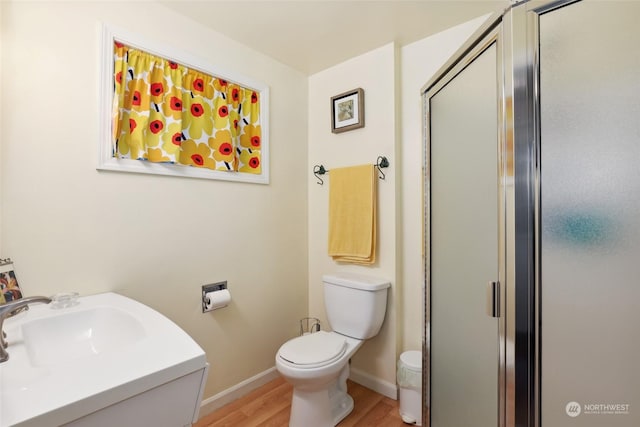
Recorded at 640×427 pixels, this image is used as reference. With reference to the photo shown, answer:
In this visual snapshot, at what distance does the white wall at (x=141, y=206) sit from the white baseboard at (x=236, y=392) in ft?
0.15

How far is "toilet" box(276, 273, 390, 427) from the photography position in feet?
4.89

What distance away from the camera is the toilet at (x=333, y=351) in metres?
1.49

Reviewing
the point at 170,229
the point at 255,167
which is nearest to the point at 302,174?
the point at 255,167

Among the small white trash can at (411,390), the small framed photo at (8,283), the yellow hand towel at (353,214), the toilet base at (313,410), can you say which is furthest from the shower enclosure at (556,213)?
the small framed photo at (8,283)

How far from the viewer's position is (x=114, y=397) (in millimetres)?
638

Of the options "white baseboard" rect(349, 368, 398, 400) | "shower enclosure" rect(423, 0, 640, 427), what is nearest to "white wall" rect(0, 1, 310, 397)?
"white baseboard" rect(349, 368, 398, 400)

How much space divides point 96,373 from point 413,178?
5.82ft

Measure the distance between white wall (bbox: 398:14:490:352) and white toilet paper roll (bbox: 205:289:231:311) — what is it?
1128mm

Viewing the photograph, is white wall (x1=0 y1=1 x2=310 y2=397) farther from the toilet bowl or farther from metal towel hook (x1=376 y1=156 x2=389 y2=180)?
metal towel hook (x1=376 y1=156 x2=389 y2=180)

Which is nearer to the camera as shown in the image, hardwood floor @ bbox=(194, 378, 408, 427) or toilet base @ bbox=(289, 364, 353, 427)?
toilet base @ bbox=(289, 364, 353, 427)

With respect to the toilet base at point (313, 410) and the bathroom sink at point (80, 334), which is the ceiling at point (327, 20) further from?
the toilet base at point (313, 410)

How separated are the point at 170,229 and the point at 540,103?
5.50 ft

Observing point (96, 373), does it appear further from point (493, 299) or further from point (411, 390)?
point (411, 390)

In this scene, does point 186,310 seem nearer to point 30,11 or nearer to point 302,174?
point 302,174
